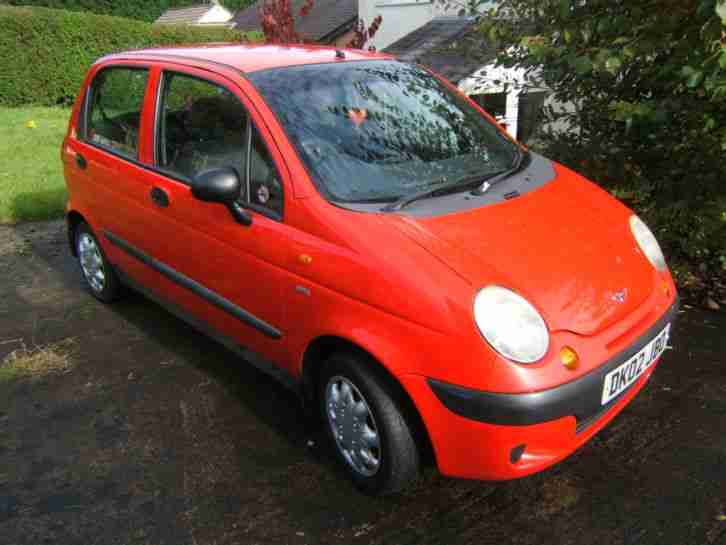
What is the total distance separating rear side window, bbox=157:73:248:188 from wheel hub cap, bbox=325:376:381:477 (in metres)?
1.11

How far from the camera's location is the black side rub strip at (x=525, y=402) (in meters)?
2.22

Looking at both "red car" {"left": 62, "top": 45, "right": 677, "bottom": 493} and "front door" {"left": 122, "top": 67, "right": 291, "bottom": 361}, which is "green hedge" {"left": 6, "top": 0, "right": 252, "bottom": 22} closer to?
"front door" {"left": 122, "top": 67, "right": 291, "bottom": 361}

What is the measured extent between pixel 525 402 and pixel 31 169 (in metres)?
8.87

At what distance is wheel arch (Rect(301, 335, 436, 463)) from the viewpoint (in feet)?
8.20

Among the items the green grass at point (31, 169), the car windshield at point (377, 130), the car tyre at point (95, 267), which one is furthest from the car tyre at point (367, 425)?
the green grass at point (31, 169)

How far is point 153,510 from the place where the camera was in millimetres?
2758

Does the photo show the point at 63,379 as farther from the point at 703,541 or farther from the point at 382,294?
the point at 703,541

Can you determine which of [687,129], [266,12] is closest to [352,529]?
[687,129]

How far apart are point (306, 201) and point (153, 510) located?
57.3 inches

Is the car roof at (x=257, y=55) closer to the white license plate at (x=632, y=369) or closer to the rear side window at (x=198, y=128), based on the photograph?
the rear side window at (x=198, y=128)

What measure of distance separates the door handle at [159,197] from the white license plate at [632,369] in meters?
2.39

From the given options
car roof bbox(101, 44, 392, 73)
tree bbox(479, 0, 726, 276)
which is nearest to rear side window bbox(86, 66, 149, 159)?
car roof bbox(101, 44, 392, 73)

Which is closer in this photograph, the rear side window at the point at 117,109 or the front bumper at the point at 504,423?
the front bumper at the point at 504,423

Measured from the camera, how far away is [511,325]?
2.28 metres
